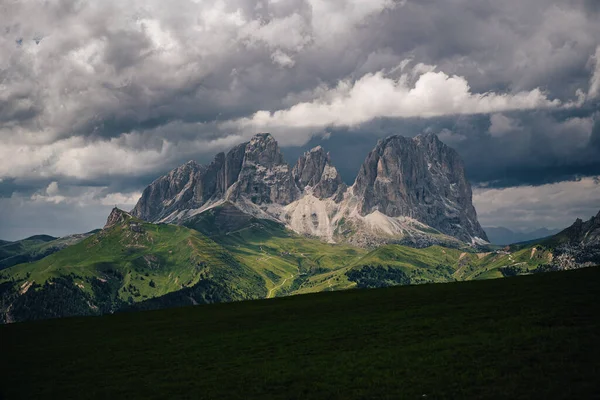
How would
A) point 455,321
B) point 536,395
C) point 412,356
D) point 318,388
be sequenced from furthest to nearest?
point 455,321
point 412,356
point 318,388
point 536,395

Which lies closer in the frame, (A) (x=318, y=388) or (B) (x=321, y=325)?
(A) (x=318, y=388)

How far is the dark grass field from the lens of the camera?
4831cm

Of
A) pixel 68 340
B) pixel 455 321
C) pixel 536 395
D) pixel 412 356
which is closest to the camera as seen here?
pixel 536 395

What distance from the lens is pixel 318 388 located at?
5166 cm

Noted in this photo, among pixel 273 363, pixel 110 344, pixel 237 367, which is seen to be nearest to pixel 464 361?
pixel 273 363

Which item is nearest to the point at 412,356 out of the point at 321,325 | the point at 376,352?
the point at 376,352

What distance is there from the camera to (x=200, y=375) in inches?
2457

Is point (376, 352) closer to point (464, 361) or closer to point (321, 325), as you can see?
point (464, 361)

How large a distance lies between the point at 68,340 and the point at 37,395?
1673 inches

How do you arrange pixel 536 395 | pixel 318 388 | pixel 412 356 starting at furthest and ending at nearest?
1. pixel 412 356
2. pixel 318 388
3. pixel 536 395

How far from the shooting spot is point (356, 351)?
64750 millimetres

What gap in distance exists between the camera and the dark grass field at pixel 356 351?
1902 inches

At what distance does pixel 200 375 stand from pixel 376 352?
1988 centimetres

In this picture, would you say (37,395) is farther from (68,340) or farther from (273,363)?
(68,340)
